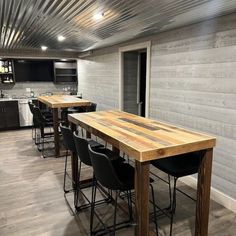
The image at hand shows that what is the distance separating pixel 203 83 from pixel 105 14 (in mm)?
1471

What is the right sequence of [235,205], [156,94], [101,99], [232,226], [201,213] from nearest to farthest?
[201,213] → [232,226] → [235,205] → [156,94] → [101,99]

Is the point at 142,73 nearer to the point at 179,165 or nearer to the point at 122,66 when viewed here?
the point at 122,66

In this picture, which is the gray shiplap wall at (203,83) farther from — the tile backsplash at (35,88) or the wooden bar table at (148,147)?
the tile backsplash at (35,88)

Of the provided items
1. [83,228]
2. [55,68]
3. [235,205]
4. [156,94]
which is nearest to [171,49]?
[156,94]

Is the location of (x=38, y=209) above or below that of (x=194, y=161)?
below

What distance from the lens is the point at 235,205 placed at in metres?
2.67

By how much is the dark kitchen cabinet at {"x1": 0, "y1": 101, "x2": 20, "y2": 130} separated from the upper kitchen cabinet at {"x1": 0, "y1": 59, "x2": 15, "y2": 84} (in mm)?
855

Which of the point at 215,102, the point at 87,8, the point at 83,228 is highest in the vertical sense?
the point at 87,8

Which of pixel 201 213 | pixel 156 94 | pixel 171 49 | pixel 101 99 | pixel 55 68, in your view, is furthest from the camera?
pixel 55 68

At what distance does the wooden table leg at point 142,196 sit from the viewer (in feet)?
5.44

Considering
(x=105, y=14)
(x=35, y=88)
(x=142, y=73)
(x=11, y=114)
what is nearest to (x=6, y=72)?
(x=35, y=88)

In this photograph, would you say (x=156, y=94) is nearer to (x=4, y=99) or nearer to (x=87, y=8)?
(x=87, y=8)

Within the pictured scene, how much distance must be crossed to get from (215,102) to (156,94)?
125 centimetres

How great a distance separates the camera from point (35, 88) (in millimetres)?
A: 7266
